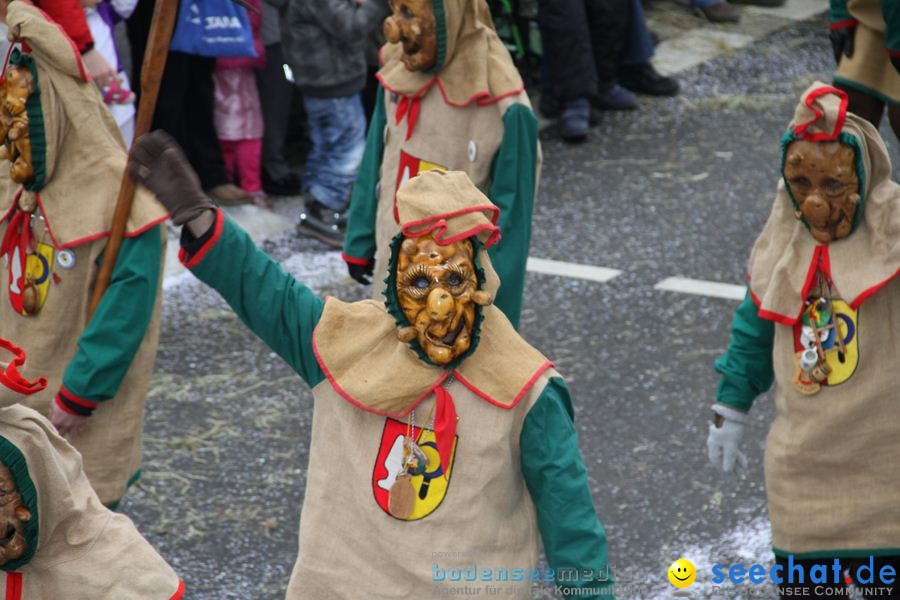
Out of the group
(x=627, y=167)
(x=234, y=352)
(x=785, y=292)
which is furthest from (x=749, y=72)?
(x=785, y=292)

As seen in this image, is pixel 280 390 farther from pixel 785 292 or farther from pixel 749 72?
pixel 749 72

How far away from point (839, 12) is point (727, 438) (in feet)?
9.63

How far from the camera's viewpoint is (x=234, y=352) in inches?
295

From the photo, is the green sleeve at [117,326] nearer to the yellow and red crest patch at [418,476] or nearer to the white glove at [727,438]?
the yellow and red crest patch at [418,476]

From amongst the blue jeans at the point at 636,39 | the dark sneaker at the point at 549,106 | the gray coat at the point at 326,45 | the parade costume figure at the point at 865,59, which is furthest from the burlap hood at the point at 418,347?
the blue jeans at the point at 636,39

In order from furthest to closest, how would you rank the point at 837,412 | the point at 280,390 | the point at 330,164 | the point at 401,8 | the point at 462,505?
the point at 330,164
the point at 280,390
the point at 401,8
the point at 837,412
the point at 462,505

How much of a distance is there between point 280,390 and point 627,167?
12.3 feet

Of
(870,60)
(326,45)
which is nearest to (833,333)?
(870,60)

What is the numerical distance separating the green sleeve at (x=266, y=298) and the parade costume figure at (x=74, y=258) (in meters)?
1.01

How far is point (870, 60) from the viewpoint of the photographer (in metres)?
7.02

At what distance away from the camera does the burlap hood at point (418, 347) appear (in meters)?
3.64

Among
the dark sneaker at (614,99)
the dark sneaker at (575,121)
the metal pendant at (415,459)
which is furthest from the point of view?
the dark sneaker at (614,99)

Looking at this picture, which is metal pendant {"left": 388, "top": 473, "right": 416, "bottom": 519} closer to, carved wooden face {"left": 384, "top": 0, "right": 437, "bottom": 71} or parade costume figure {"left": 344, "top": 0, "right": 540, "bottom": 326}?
parade costume figure {"left": 344, "top": 0, "right": 540, "bottom": 326}

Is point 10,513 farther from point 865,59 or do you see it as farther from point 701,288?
point 701,288
